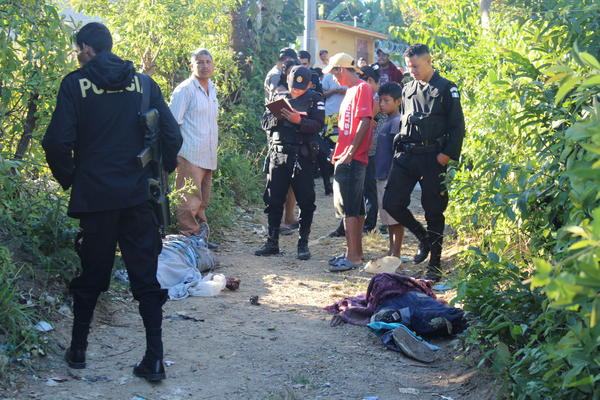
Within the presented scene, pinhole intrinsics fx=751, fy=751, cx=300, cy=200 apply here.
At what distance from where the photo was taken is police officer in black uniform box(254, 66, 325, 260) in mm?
7980

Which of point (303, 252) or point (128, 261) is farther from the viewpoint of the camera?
point (303, 252)

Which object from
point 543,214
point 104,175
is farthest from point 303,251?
point 543,214

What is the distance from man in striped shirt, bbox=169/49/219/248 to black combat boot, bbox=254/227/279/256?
771 millimetres

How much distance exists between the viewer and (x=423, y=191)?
707cm

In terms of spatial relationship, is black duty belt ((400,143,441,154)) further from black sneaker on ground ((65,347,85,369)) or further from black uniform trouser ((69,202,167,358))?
black sneaker on ground ((65,347,85,369))

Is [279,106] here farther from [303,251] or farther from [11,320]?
[11,320]

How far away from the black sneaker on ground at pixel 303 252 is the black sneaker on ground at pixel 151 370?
3752 millimetres

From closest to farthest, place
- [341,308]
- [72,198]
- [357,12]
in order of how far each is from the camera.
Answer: [72,198] → [341,308] → [357,12]

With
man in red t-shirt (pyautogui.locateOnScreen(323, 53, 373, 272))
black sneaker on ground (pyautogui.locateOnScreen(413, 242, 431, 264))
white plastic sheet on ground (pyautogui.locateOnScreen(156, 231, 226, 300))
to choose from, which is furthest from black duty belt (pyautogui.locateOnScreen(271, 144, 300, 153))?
black sneaker on ground (pyautogui.locateOnScreen(413, 242, 431, 264))

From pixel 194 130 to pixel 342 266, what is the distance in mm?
2096

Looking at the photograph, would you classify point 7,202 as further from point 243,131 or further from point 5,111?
point 243,131

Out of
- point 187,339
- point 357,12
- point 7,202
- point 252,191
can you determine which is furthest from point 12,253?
point 357,12

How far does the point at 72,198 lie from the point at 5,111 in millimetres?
1371

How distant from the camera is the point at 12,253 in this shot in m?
5.23
